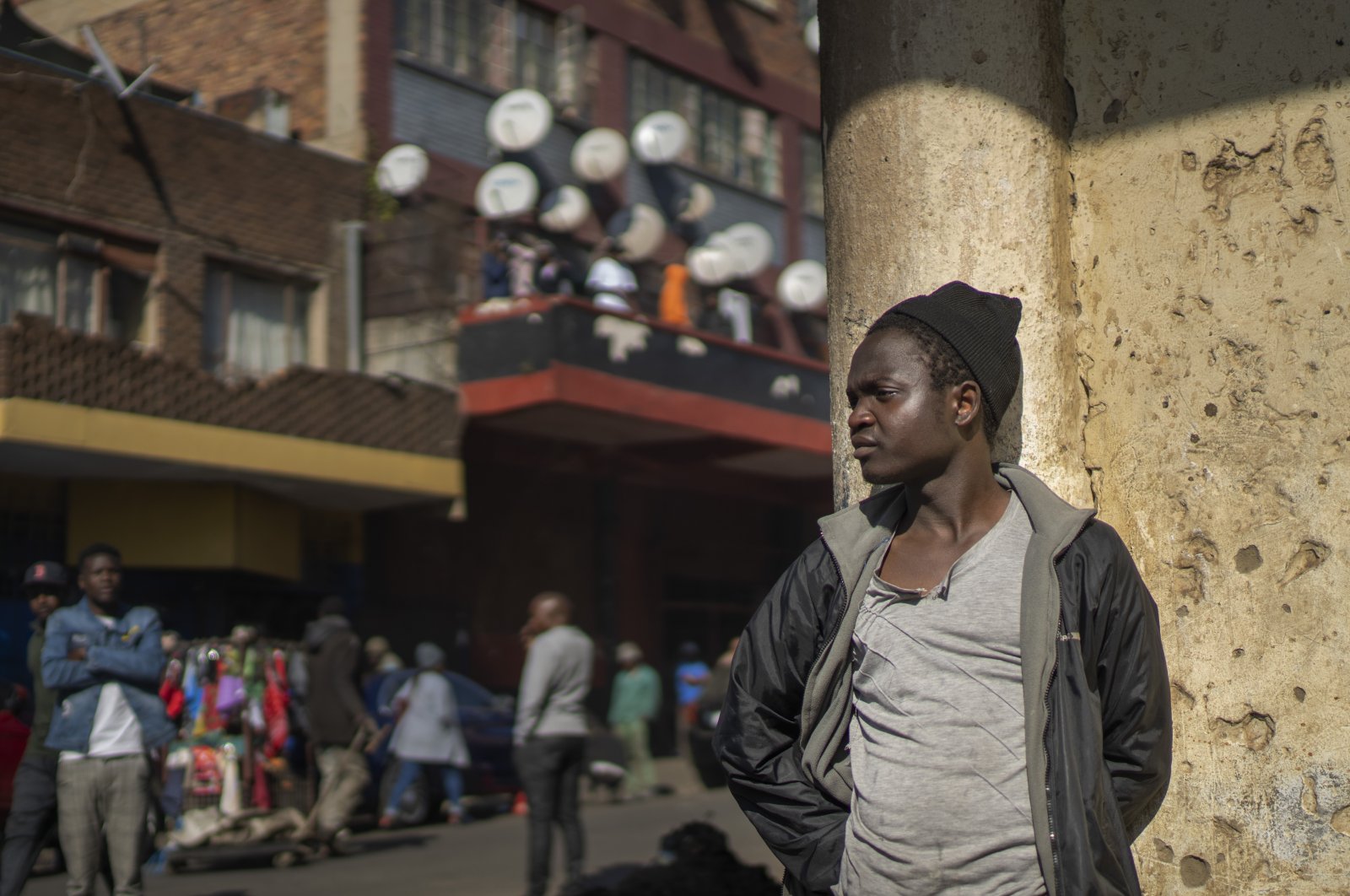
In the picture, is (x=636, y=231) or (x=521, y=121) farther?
(x=636, y=231)

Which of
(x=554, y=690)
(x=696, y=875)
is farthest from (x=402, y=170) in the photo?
(x=696, y=875)

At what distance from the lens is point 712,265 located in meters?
22.9

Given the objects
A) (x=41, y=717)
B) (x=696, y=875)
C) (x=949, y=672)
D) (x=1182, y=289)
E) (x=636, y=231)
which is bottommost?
(x=696, y=875)

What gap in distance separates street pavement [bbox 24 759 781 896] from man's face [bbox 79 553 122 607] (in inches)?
124

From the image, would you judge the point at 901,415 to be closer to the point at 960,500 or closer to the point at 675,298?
the point at 960,500

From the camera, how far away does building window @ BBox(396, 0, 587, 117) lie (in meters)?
20.2

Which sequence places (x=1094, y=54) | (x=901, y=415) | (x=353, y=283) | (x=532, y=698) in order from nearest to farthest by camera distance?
(x=901, y=415) → (x=1094, y=54) → (x=532, y=698) → (x=353, y=283)

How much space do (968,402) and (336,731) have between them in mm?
9701

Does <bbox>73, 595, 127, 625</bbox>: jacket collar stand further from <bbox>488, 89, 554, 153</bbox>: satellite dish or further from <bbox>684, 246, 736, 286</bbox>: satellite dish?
<bbox>684, 246, 736, 286</bbox>: satellite dish

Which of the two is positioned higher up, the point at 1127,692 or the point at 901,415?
the point at 901,415

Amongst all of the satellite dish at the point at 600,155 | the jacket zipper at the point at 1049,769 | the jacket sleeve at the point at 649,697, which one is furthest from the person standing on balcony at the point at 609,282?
the jacket zipper at the point at 1049,769

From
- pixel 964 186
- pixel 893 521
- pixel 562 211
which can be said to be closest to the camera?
pixel 893 521

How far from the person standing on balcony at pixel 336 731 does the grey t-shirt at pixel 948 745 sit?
9.42m

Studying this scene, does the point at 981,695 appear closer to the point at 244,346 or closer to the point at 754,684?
the point at 754,684
